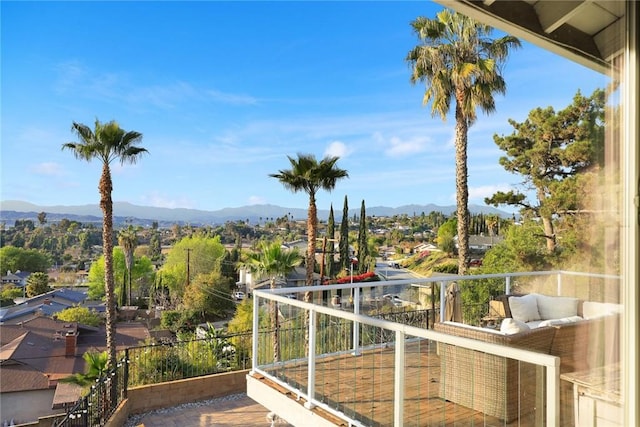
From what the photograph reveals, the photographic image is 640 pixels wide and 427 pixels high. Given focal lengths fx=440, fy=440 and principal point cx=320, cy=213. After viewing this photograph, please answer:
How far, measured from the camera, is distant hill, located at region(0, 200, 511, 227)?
17.0 m

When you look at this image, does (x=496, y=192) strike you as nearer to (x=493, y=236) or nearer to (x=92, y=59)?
(x=493, y=236)

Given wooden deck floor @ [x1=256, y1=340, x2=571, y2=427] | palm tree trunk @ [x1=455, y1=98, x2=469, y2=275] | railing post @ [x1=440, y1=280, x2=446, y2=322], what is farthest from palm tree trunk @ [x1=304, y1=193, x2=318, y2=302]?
wooden deck floor @ [x1=256, y1=340, x2=571, y2=427]

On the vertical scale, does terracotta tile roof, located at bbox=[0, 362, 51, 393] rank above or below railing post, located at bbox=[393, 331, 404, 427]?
below

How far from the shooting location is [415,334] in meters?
2.64

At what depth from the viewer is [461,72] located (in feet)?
39.8

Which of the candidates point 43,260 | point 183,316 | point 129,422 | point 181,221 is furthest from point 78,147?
point 181,221

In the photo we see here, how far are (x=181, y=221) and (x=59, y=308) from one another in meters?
17.5

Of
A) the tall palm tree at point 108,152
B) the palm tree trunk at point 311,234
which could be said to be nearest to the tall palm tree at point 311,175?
the palm tree trunk at point 311,234

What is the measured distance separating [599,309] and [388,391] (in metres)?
1.93

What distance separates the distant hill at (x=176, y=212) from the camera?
55.9 ft

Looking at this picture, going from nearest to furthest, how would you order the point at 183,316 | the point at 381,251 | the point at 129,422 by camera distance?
the point at 129,422, the point at 381,251, the point at 183,316

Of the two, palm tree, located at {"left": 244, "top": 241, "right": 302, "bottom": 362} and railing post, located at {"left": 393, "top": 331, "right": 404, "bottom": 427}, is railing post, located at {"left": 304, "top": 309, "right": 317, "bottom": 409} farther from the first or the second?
palm tree, located at {"left": 244, "top": 241, "right": 302, "bottom": 362}

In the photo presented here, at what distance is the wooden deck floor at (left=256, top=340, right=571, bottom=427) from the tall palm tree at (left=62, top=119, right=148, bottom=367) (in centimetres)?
1039

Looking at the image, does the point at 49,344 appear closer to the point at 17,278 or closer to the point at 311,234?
the point at 17,278
